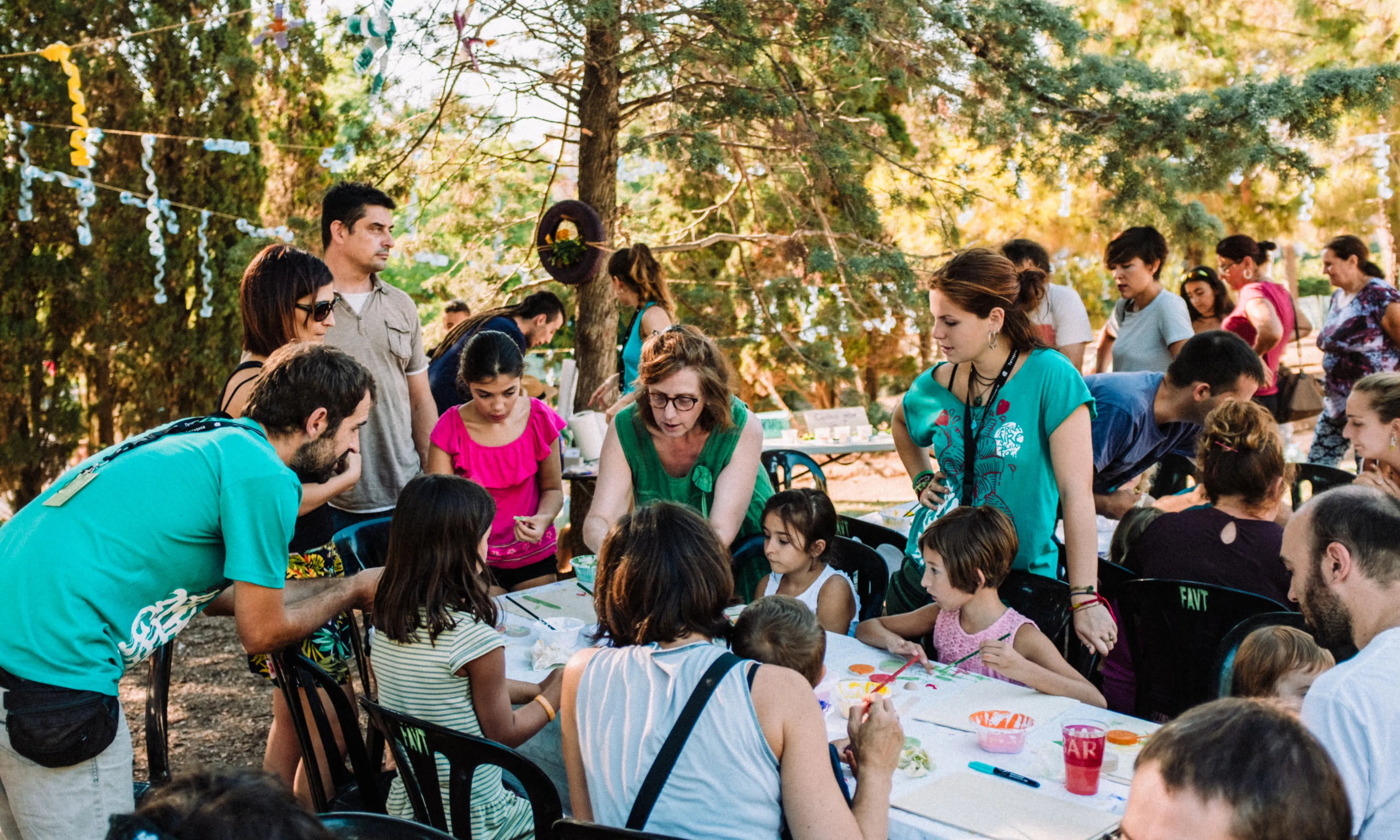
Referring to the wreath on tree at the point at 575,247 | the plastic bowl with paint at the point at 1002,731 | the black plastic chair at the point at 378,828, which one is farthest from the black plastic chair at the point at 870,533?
the wreath on tree at the point at 575,247

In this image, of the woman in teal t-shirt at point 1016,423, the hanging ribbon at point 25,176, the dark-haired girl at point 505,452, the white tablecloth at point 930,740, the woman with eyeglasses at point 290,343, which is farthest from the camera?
the hanging ribbon at point 25,176

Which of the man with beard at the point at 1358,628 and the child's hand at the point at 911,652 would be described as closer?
the man with beard at the point at 1358,628

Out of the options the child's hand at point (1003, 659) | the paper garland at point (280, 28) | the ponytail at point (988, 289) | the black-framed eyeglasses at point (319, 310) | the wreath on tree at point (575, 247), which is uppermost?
the paper garland at point (280, 28)

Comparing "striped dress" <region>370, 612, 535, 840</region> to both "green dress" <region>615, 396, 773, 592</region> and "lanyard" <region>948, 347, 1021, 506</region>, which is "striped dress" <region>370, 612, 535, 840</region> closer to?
"green dress" <region>615, 396, 773, 592</region>

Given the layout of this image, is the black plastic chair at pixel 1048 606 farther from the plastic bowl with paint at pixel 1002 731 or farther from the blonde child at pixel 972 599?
the plastic bowl with paint at pixel 1002 731

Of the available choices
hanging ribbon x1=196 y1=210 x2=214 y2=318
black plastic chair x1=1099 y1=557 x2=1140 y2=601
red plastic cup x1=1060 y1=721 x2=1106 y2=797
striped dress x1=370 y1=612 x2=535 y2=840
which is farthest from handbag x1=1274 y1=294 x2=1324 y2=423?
hanging ribbon x1=196 y1=210 x2=214 y2=318

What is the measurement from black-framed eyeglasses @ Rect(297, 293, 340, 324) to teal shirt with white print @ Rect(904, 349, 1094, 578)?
1792mm

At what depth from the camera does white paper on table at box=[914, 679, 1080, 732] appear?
2145 millimetres

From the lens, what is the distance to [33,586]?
1.83 m

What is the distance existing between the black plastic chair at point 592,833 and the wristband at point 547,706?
0.72m

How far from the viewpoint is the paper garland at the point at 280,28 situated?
5078 millimetres

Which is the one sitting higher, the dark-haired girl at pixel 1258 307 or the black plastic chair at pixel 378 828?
the dark-haired girl at pixel 1258 307

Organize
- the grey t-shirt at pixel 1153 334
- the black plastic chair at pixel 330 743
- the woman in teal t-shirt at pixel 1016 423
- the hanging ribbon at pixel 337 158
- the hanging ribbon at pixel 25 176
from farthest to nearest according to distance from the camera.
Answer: the hanging ribbon at pixel 25 176 < the hanging ribbon at pixel 337 158 < the grey t-shirt at pixel 1153 334 < the woman in teal t-shirt at pixel 1016 423 < the black plastic chair at pixel 330 743

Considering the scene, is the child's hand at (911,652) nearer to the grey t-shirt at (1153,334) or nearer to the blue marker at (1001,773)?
the blue marker at (1001,773)
